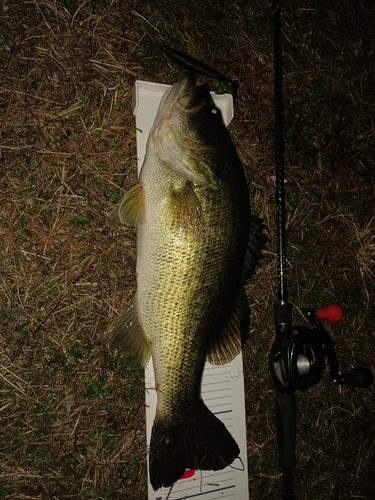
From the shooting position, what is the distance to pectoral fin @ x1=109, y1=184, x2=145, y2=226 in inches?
77.3

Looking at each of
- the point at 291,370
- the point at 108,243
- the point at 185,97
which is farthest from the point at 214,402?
the point at 185,97

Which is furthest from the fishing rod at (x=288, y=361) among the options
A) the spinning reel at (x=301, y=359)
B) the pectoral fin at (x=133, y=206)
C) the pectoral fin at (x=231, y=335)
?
the pectoral fin at (x=133, y=206)

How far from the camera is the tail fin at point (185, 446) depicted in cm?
199

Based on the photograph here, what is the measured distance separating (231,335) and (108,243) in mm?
795

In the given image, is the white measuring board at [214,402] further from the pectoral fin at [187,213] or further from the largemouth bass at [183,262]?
the pectoral fin at [187,213]

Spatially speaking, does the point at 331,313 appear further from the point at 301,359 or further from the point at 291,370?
the point at 291,370

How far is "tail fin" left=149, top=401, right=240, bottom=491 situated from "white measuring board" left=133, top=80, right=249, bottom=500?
0.23m

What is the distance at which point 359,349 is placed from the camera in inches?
113

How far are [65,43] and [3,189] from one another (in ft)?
2.75

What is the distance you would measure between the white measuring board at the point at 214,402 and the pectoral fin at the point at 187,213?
0.47m

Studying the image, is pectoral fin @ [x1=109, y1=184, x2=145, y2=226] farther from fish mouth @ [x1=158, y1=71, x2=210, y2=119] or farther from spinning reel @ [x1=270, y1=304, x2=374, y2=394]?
spinning reel @ [x1=270, y1=304, x2=374, y2=394]

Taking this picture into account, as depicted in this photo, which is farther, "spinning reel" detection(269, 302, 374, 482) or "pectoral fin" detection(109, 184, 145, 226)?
"spinning reel" detection(269, 302, 374, 482)

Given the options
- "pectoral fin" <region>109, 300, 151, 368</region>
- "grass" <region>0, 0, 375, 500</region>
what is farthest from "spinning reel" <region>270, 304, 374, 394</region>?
"pectoral fin" <region>109, 300, 151, 368</region>

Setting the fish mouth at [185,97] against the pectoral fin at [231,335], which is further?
the pectoral fin at [231,335]
